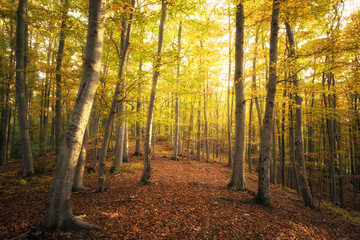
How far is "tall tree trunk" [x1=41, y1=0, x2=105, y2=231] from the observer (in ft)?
8.60

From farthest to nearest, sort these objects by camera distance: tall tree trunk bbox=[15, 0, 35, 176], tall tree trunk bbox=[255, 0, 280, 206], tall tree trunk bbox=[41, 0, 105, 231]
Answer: tall tree trunk bbox=[15, 0, 35, 176] < tall tree trunk bbox=[255, 0, 280, 206] < tall tree trunk bbox=[41, 0, 105, 231]

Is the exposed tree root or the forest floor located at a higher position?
the exposed tree root

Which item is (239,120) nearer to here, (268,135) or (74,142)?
(268,135)

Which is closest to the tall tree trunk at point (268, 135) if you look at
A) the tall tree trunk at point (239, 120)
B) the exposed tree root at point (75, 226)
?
the tall tree trunk at point (239, 120)

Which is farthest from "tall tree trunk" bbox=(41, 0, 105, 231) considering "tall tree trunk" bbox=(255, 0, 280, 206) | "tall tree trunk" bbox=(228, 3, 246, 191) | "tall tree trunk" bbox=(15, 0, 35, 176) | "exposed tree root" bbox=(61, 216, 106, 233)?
"tall tree trunk" bbox=(15, 0, 35, 176)

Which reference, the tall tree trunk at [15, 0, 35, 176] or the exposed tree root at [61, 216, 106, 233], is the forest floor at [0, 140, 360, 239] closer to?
the exposed tree root at [61, 216, 106, 233]

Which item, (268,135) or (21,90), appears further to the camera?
(21,90)

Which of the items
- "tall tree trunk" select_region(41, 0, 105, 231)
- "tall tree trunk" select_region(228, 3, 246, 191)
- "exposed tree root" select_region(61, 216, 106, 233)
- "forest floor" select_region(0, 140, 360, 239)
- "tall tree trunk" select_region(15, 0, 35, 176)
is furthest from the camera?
"tall tree trunk" select_region(15, 0, 35, 176)

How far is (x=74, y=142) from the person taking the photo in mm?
2684

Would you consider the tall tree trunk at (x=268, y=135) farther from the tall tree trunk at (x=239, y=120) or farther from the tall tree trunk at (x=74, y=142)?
the tall tree trunk at (x=74, y=142)

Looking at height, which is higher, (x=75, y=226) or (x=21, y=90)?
(x=21, y=90)

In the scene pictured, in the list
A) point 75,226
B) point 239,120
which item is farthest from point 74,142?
point 239,120

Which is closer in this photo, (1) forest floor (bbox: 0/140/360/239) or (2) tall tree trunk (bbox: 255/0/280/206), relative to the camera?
(1) forest floor (bbox: 0/140/360/239)

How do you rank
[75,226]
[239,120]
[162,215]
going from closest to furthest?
[75,226] < [162,215] < [239,120]
